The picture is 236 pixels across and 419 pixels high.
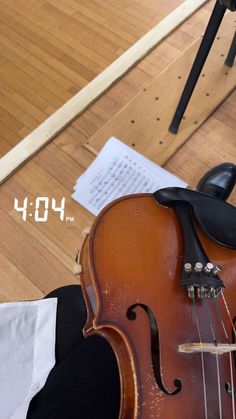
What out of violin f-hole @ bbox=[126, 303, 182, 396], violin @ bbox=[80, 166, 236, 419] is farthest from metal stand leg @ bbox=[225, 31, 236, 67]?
violin f-hole @ bbox=[126, 303, 182, 396]

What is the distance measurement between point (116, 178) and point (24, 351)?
64 cm

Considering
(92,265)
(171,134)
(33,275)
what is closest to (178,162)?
(171,134)

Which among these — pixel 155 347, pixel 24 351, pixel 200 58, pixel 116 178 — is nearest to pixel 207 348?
pixel 155 347

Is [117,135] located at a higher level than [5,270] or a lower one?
higher

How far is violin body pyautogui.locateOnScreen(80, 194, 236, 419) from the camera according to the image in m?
0.62

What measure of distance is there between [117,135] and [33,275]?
1.79 feet

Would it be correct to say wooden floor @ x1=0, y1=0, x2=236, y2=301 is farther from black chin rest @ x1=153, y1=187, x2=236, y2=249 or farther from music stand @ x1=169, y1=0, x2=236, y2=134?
black chin rest @ x1=153, y1=187, x2=236, y2=249

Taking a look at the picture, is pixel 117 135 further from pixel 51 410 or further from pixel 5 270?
pixel 51 410

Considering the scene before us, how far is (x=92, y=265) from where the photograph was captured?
706 millimetres

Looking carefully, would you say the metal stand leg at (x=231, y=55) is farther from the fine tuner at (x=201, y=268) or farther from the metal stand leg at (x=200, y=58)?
the fine tuner at (x=201, y=268)

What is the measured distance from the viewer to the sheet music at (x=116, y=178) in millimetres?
1288

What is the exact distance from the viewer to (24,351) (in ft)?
2.73

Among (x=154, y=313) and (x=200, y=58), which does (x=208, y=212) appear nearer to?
(x=154, y=313)

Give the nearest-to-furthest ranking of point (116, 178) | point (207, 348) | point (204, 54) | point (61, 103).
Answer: point (207, 348)
point (204, 54)
point (116, 178)
point (61, 103)
